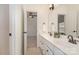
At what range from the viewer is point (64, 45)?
156cm

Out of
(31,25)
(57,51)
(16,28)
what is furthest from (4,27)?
(57,51)

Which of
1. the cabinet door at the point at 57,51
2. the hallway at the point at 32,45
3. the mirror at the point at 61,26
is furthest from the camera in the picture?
the mirror at the point at 61,26

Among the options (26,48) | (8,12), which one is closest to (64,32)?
(26,48)

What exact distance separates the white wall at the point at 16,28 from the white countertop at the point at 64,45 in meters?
0.33

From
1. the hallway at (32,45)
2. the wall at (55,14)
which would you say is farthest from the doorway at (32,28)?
the wall at (55,14)

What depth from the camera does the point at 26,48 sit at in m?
1.62

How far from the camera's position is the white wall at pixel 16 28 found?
1527mm

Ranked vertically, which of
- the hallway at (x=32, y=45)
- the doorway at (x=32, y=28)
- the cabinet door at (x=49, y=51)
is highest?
the doorway at (x=32, y=28)

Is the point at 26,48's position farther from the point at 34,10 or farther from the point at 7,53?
the point at 34,10

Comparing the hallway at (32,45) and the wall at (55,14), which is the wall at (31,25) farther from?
the wall at (55,14)

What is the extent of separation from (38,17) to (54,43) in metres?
0.43

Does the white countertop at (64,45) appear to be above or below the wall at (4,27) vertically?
below

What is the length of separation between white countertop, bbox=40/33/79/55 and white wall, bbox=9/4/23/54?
1.09ft

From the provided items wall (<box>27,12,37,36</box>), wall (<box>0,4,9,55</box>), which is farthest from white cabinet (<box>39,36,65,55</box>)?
wall (<box>0,4,9,55</box>)
